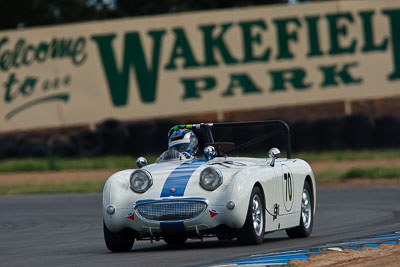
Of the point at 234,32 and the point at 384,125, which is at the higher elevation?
the point at 234,32

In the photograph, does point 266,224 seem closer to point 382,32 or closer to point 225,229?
point 225,229

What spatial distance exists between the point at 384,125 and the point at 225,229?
2056 cm

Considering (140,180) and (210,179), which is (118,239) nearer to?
(140,180)

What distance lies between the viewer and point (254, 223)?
33.2ft

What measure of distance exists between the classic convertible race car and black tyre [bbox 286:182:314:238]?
0.57 meters

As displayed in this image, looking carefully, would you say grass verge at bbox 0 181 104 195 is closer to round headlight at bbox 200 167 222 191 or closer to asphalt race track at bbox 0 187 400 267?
asphalt race track at bbox 0 187 400 267

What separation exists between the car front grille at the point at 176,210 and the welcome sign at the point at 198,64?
985 inches

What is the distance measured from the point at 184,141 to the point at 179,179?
109 cm

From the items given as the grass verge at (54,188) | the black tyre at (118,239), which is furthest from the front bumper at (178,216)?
the grass verge at (54,188)

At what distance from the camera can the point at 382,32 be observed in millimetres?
35438

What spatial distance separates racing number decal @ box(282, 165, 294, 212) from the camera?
1095 cm

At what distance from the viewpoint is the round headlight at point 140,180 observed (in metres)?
10.1

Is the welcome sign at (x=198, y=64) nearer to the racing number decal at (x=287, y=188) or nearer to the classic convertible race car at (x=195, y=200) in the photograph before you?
the racing number decal at (x=287, y=188)

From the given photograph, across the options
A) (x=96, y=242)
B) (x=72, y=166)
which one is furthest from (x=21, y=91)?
(x=96, y=242)
